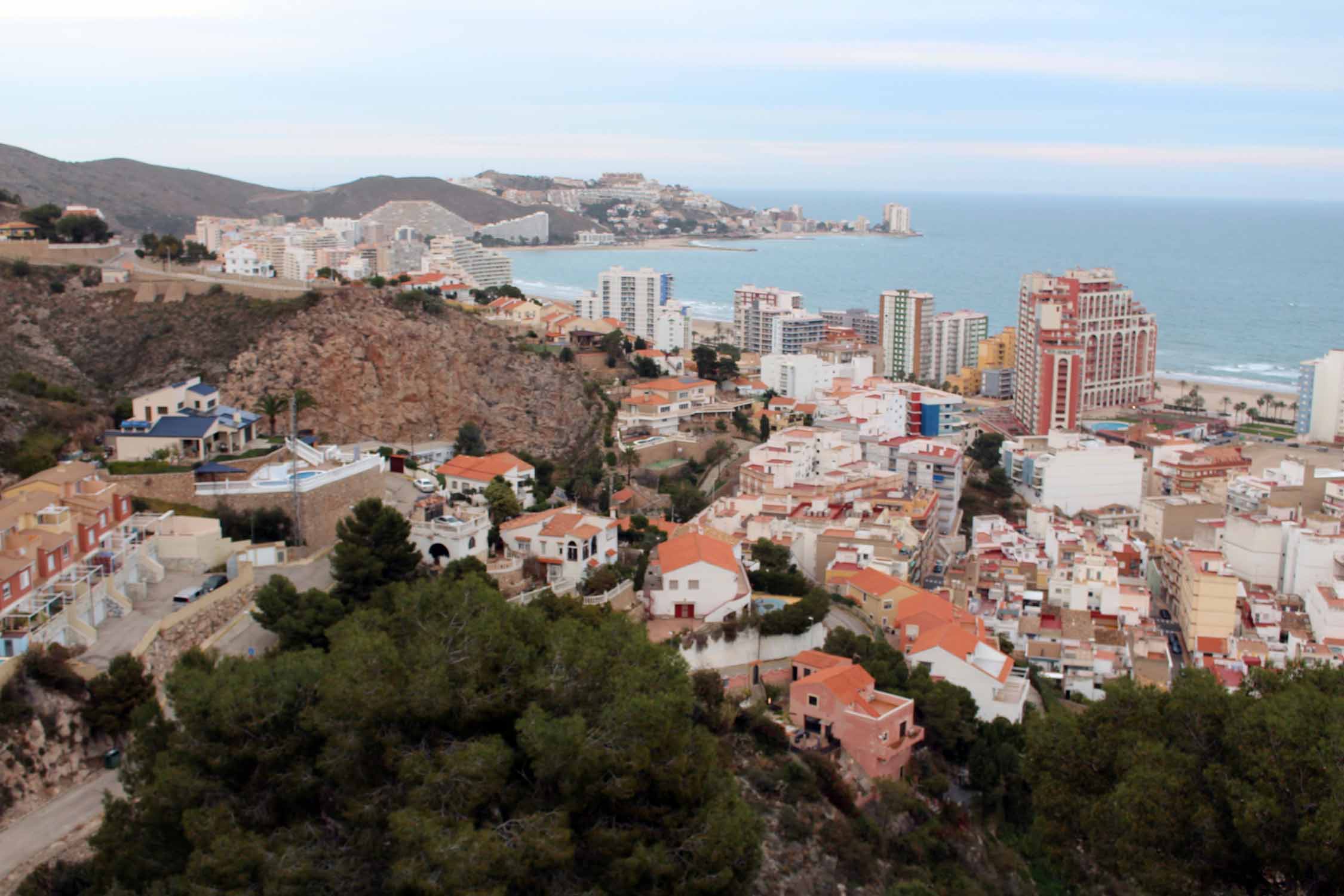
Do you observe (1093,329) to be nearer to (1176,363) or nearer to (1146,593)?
(1176,363)

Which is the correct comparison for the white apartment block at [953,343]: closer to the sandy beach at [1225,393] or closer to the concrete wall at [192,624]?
the sandy beach at [1225,393]

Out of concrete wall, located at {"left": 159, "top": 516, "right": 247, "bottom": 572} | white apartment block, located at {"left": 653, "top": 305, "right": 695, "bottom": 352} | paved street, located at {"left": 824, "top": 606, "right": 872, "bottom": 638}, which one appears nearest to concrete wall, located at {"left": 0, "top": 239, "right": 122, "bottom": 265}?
concrete wall, located at {"left": 159, "top": 516, "right": 247, "bottom": 572}

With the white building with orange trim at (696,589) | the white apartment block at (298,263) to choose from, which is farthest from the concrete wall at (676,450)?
the white apartment block at (298,263)

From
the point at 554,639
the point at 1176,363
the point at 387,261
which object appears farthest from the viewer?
the point at 387,261

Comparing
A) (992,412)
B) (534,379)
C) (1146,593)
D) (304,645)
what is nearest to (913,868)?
(304,645)

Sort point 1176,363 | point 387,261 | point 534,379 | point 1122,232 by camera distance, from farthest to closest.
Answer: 1. point 1122,232
2. point 387,261
3. point 1176,363
4. point 534,379

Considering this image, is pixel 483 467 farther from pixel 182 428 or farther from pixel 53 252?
pixel 53 252
